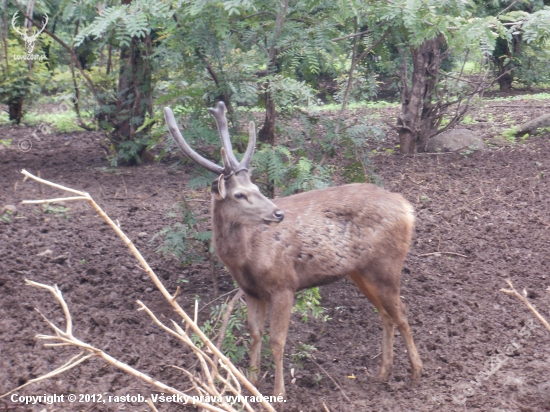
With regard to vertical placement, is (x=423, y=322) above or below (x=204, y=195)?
below

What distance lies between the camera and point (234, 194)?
205 inches

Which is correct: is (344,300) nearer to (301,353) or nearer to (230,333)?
(301,353)

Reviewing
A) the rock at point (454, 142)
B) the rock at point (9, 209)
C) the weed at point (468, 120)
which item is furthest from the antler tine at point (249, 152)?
Result: the weed at point (468, 120)

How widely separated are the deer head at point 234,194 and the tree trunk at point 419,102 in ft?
21.1

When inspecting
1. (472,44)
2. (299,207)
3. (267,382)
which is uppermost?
(472,44)

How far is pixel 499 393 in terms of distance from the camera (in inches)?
194

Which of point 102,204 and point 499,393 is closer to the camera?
point 499,393

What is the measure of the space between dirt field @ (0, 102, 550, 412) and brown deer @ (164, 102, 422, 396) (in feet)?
1.45

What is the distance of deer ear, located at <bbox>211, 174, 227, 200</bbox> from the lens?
515 cm

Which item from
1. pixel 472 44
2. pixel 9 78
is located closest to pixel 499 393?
pixel 472 44

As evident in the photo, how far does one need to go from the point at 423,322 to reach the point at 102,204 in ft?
14.7

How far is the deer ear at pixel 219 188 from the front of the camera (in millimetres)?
5148

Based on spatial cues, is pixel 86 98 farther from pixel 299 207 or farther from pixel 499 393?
pixel 499 393

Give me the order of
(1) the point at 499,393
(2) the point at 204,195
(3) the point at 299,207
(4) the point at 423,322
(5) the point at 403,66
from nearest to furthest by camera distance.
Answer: (1) the point at 499,393, (3) the point at 299,207, (4) the point at 423,322, (2) the point at 204,195, (5) the point at 403,66
